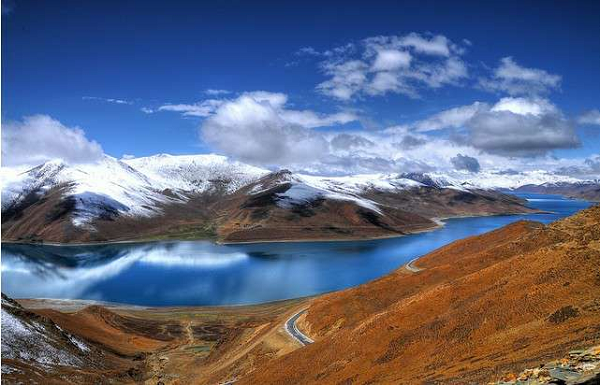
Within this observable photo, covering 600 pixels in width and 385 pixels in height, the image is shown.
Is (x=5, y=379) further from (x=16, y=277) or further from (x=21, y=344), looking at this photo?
(x=16, y=277)

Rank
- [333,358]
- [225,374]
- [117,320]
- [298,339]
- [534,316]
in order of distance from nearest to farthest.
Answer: [534,316]
[333,358]
[225,374]
[298,339]
[117,320]

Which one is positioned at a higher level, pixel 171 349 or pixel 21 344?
pixel 21 344

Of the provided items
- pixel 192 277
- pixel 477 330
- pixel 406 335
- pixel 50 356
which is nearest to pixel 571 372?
pixel 477 330

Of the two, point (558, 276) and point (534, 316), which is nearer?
point (534, 316)

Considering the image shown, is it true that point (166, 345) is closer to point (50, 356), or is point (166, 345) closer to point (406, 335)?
point (50, 356)

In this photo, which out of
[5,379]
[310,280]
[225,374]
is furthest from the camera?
[310,280]

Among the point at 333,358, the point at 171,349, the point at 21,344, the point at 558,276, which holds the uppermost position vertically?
the point at 558,276

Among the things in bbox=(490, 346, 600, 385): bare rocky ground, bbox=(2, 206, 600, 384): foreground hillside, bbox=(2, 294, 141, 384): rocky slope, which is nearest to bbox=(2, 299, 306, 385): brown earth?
bbox=(2, 294, 141, 384): rocky slope

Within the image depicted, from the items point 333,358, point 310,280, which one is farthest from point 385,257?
point 333,358

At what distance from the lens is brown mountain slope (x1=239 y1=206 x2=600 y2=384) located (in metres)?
29.6

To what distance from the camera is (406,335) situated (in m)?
43.3

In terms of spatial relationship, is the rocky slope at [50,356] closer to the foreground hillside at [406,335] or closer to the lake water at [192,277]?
the foreground hillside at [406,335]

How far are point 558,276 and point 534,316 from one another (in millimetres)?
6992

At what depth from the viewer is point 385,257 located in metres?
193
